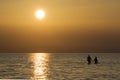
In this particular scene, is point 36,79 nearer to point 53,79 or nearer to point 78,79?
point 53,79

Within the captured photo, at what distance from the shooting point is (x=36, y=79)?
49938 millimetres

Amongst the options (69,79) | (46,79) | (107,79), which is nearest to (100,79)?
(107,79)

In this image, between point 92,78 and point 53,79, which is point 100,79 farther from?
point 53,79

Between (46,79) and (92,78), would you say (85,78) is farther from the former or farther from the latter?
(46,79)

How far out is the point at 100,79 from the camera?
49.8m

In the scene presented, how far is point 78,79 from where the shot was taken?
49219 millimetres

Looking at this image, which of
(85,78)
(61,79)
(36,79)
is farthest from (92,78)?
(36,79)

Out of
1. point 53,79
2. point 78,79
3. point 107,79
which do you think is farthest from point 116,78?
point 53,79

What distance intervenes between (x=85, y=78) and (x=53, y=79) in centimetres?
477

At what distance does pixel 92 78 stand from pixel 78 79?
2687mm

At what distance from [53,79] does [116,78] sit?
930cm

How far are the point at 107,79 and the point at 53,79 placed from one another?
7697 mm

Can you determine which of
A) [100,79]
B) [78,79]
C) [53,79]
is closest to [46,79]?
[53,79]

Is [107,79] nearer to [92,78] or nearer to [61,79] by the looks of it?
[92,78]
